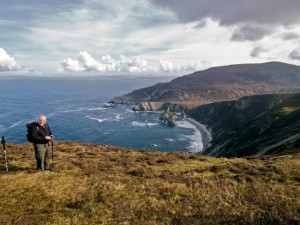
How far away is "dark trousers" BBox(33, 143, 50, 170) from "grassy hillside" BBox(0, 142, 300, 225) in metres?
0.94

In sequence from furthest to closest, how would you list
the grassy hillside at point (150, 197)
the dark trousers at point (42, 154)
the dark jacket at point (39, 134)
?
the dark trousers at point (42, 154) → the dark jacket at point (39, 134) → the grassy hillside at point (150, 197)

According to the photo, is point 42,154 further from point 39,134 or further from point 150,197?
point 150,197

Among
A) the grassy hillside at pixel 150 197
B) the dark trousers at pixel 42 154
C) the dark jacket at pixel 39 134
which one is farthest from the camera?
the dark trousers at pixel 42 154

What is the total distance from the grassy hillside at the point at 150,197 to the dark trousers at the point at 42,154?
37.1 inches

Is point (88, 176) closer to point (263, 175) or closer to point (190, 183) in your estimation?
point (190, 183)

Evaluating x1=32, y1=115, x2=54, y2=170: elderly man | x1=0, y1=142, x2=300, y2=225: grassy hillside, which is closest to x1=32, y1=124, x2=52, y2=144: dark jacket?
x1=32, y1=115, x2=54, y2=170: elderly man

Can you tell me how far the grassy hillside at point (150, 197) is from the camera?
12.7 meters

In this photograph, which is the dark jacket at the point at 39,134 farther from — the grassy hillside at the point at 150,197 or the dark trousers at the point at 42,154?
the grassy hillside at the point at 150,197

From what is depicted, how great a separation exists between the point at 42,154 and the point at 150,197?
8362 mm

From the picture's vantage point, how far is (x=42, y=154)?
19172mm

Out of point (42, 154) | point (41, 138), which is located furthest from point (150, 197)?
point (42, 154)

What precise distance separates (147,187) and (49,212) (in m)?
5.44

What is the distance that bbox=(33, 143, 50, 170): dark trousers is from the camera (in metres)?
18.7

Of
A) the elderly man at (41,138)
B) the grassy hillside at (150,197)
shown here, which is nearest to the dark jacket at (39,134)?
the elderly man at (41,138)
